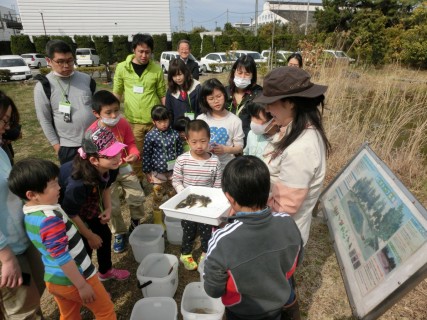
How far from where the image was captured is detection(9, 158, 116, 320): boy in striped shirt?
4.54 feet

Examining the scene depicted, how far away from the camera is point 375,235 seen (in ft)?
7.10

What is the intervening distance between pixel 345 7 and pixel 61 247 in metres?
27.5

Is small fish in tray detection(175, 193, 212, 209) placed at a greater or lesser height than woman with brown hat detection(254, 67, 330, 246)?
lesser

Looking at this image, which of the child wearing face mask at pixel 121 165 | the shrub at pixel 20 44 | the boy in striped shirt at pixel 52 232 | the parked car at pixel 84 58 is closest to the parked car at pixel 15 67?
the parked car at pixel 84 58

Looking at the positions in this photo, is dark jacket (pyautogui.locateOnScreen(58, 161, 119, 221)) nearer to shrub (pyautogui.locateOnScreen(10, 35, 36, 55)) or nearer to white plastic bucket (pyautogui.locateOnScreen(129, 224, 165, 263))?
white plastic bucket (pyautogui.locateOnScreen(129, 224, 165, 263))

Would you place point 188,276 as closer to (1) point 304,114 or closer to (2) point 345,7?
(1) point 304,114

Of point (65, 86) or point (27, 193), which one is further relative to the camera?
point (65, 86)

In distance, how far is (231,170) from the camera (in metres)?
1.25

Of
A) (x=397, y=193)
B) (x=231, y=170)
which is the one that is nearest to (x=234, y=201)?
(x=231, y=170)

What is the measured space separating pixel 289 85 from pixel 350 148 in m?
3.58

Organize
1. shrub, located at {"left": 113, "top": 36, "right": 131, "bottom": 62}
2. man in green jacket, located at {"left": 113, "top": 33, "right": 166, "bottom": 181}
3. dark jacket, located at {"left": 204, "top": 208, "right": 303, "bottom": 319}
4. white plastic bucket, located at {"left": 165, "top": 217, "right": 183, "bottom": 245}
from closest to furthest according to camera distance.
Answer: dark jacket, located at {"left": 204, "top": 208, "right": 303, "bottom": 319} → white plastic bucket, located at {"left": 165, "top": 217, "right": 183, "bottom": 245} → man in green jacket, located at {"left": 113, "top": 33, "right": 166, "bottom": 181} → shrub, located at {"left": 113, "top": 36, "right": 131, "bottom": 62}

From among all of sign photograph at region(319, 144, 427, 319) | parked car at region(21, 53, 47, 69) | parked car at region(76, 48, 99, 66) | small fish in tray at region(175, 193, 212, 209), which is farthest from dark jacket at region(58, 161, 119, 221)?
parked car at region(21, 53, 47, 69)

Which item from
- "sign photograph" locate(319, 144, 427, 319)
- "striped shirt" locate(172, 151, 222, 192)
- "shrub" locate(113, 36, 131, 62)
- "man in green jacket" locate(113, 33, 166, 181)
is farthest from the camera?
"shrub" locate(113, 36, 131, 62)

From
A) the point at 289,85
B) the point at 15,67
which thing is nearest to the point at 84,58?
the point at 15,67
